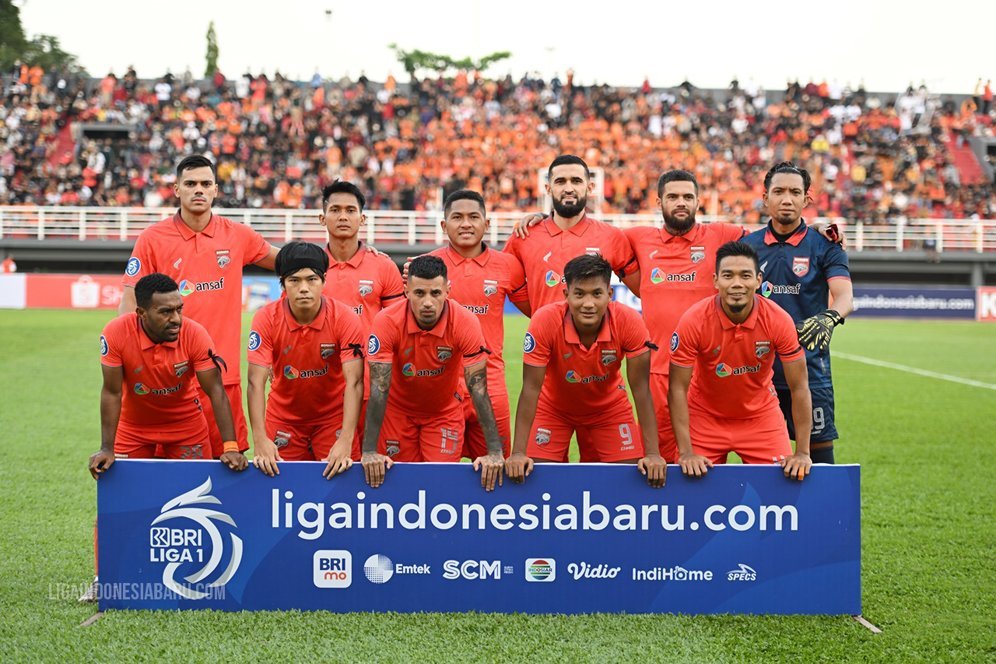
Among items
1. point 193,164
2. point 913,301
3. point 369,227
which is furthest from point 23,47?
point 193,164

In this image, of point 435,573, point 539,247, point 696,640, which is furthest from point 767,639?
point 539,247

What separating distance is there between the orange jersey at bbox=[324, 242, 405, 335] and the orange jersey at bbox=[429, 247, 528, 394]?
0.35m

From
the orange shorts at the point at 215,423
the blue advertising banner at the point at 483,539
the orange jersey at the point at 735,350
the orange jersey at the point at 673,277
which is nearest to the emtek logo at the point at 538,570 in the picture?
the blue advertising banner at the point at 483,539

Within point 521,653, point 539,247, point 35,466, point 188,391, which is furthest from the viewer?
point 35,466

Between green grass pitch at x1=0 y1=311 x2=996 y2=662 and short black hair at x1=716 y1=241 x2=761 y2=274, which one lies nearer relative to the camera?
green grass pitch at x1=0 y1=311 x2=996 y2=662

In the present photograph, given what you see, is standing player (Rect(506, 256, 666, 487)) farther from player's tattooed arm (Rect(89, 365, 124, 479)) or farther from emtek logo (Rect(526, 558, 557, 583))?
player's tattooed arm (Rect(89, 365, 124, 479))

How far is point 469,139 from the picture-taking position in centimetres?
3322

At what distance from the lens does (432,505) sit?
5012 mm

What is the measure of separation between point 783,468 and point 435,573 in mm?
1757

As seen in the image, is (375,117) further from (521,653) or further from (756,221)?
(521,653)

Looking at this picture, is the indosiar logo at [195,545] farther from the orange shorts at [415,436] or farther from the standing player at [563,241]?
the standing player at [563,241]

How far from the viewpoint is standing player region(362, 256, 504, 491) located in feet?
16.7

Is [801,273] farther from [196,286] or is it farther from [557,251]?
[196,286]

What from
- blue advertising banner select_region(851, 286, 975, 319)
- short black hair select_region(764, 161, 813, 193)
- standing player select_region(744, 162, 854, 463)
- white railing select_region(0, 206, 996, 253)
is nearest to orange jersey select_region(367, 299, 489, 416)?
standing player select_region(744, 162, 854, 463)
